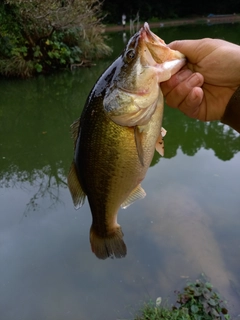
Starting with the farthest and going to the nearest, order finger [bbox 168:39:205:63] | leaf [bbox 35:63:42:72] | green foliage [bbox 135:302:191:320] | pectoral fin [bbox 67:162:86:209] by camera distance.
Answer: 1. leaf [bbox 35:63:42:72]
2. green foliage [bbox 135:302:191:320]
3. finger [bbox 168:39:205:63]
4. pectoral fin [bbox 67:162:86:209]

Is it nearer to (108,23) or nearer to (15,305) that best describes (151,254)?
(15,305)

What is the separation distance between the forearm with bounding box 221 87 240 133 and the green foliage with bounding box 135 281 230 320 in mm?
1594

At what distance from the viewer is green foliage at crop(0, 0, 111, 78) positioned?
11.8 metres

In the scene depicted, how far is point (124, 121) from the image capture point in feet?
5.31

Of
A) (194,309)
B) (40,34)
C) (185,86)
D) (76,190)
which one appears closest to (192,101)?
(185,86)

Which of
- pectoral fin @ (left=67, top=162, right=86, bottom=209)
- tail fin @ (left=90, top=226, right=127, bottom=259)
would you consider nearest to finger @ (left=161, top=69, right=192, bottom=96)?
pectoral fin @ (left=67, top=162, right=86, bottom=209)

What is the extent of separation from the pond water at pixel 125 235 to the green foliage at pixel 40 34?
224 inches

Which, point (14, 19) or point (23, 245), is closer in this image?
point (23, 245)

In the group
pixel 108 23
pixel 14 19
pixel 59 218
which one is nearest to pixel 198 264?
pixel 59 218

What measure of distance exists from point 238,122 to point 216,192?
306 centimetres

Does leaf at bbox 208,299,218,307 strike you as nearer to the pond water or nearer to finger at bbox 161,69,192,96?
the pond water

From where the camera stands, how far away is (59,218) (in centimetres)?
466

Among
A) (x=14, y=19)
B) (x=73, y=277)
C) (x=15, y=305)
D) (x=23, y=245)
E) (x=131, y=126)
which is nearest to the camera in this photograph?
(x=131, y=126)

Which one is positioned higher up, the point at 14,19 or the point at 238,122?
the point at 238,122
